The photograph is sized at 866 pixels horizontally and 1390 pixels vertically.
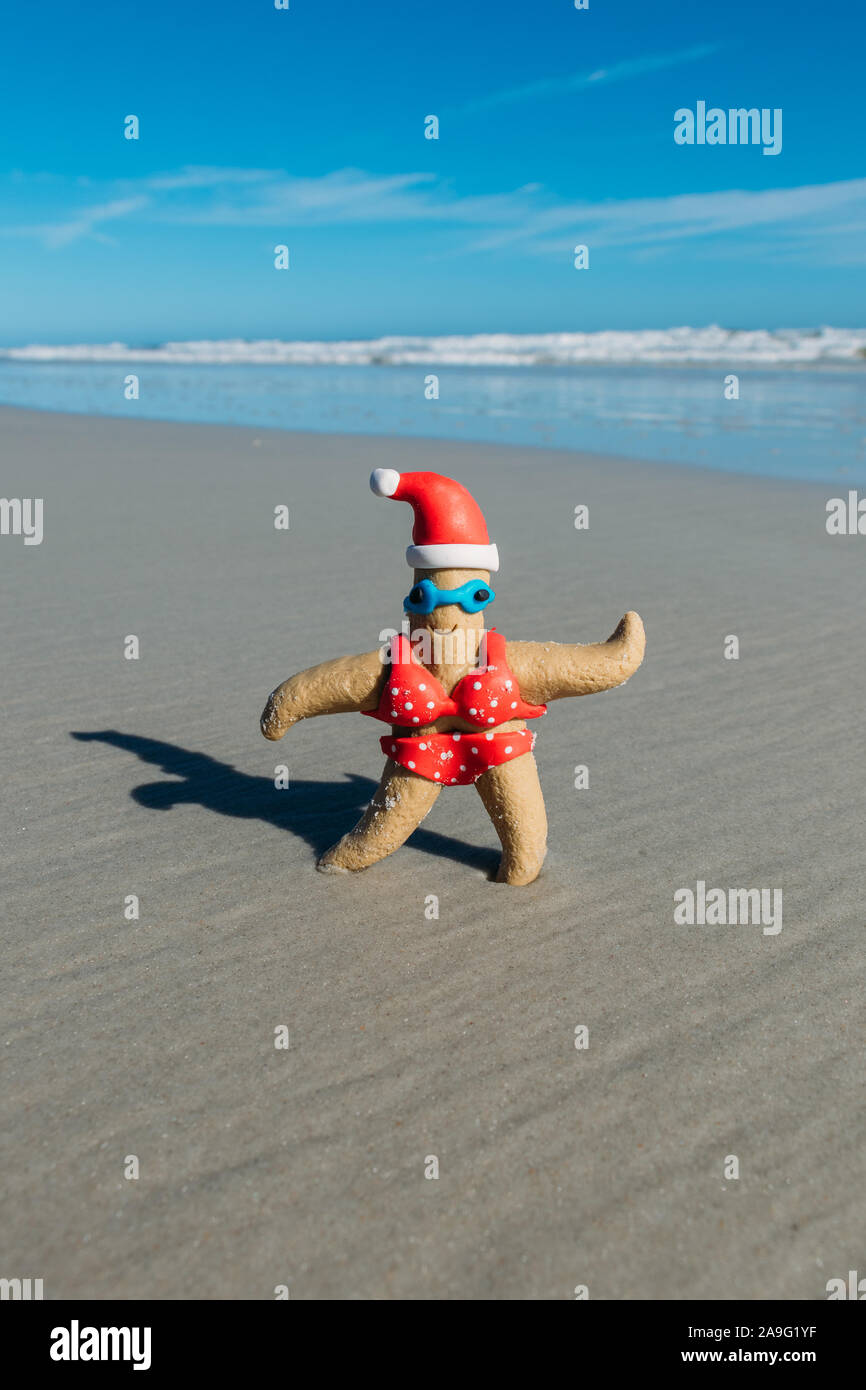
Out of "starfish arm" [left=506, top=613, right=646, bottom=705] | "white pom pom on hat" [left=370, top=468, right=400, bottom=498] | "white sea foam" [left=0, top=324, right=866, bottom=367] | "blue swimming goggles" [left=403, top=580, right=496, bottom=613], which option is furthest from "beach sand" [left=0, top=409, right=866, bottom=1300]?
"white sea foam" [left=0, top=324, right=866, bottom=367]

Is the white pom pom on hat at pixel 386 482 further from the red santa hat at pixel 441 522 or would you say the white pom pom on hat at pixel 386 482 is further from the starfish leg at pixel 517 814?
the starfish leg at pixel 517 814

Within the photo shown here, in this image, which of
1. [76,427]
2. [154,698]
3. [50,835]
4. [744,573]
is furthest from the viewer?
[76,427]

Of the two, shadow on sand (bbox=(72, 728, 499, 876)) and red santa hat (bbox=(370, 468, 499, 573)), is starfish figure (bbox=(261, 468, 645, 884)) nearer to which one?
red santa hat (bbox=(370, 468, 499, 573))

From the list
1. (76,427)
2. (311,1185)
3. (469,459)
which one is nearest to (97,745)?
(311,1185)

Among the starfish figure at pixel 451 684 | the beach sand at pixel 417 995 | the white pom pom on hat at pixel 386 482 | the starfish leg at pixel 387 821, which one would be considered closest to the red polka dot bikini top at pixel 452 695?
the starfish figure at pixel 451 684

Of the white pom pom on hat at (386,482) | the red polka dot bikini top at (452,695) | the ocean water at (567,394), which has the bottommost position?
the red polka dot bikini top at (452,695)
